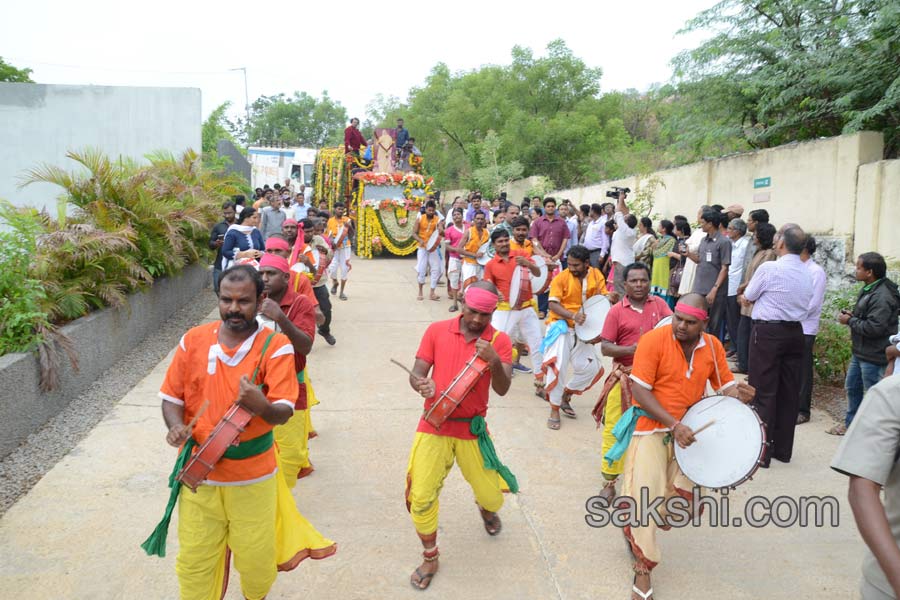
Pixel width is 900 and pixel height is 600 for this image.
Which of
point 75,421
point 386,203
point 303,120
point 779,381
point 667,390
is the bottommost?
point 75,421

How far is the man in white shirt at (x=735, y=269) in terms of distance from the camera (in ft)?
27.7

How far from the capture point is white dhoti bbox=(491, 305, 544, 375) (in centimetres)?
763

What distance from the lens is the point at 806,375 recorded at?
6582 millimetres

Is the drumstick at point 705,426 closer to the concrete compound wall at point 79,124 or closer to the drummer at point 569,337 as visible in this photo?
the drummer at point 569,337

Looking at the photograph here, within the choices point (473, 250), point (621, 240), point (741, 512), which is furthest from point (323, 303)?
point (741, 512)

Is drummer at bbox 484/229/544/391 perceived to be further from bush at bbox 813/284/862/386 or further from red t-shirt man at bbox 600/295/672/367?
bush at bbox 813/284/862/386

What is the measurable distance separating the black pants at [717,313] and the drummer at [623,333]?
13.6 feet

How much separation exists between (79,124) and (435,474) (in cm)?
1508

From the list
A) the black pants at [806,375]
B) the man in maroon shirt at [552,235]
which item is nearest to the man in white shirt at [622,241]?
the man in maroon shirt at [552,235]

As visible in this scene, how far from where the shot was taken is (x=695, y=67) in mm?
12781

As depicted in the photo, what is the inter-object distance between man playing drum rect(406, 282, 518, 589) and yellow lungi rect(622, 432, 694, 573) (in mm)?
797

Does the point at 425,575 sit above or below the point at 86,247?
below

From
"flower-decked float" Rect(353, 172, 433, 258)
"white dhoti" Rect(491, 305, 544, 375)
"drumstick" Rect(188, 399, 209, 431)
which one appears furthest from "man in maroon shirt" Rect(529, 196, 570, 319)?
"drumstick" Rect(188, 399, 209, 431)

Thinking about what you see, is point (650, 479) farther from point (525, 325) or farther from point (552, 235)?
point (552, 235)
